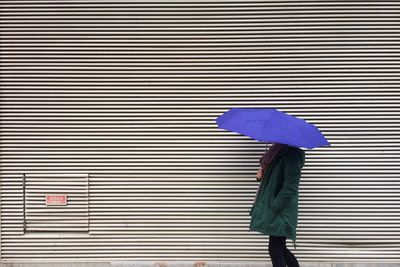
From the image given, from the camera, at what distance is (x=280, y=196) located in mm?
4562

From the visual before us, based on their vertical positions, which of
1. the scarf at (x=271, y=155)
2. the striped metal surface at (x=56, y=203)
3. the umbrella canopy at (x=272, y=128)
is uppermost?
the umbrella canopy at (x=272, y=128)

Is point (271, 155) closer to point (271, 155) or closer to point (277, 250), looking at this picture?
point (271, 155)

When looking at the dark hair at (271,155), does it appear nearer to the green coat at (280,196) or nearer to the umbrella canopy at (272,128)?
the green coat at (280,196)

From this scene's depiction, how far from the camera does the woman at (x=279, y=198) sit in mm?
4559

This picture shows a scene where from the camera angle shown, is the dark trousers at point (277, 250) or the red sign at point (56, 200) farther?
the red sign at point (56, 200)

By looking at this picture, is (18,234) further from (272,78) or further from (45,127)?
(272,78)

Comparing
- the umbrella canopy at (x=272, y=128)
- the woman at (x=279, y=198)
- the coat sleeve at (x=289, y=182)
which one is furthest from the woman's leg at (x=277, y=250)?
the umbrella canopy at (x=272, y=128)

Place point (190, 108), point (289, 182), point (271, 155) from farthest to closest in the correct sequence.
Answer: point (190, 108)
point (271, 155)
point (289, 182)

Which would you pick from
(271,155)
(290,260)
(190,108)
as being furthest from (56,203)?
(290,260)

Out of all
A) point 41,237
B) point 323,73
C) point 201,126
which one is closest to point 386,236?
point 323,73

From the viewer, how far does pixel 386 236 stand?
18.2 feet

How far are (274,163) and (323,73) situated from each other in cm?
139

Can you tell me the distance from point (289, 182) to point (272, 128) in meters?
0.59

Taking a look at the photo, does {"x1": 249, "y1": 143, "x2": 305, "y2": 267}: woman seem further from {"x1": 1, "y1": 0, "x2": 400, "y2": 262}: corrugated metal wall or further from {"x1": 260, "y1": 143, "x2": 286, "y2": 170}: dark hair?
{"x1": 1, "y1": 0, "x2": 400, "y2": 262}: corrugated metal wall
